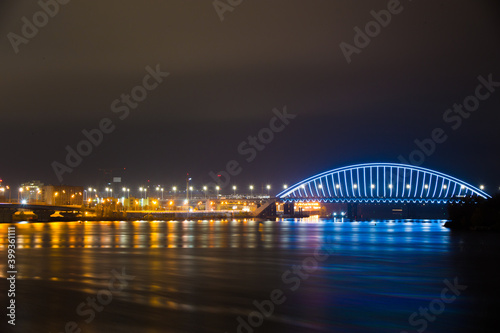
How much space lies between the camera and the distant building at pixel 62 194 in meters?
117

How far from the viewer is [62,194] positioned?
120062 millimetres

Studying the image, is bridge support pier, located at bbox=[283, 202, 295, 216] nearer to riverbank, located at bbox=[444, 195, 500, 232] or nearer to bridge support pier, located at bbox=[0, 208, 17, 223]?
bridge support pier, located at bbox=[0, 208, 17, 223]

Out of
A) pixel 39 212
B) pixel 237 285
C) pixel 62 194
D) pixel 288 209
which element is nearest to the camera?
pixel 237 285

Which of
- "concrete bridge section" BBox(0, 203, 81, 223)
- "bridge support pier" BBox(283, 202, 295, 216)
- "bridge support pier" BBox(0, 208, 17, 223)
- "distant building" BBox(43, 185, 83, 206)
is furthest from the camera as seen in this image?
"bridge support pier" BBox(283, 202, 295, 216)

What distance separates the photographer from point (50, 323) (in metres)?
10.3

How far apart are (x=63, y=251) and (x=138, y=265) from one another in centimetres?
724

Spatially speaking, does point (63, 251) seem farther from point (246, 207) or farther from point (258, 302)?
point (246, 207)

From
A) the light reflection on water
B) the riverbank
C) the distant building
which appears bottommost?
the light reflection on water

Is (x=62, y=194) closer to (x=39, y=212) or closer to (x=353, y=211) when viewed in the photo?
(x=39, y=212)

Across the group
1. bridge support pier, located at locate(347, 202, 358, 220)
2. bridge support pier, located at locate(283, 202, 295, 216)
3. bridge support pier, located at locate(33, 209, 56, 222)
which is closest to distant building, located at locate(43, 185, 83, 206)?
bridge support pier, located at locate(33, 209, 56, 222)

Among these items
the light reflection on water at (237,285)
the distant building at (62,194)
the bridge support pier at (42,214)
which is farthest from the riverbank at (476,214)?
the distant building at (62,194)

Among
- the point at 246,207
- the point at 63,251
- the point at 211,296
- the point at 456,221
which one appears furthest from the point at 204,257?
the point at 246,207

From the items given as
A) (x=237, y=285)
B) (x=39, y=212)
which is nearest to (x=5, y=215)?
(x=39, y=212)

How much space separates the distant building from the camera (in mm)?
117312
